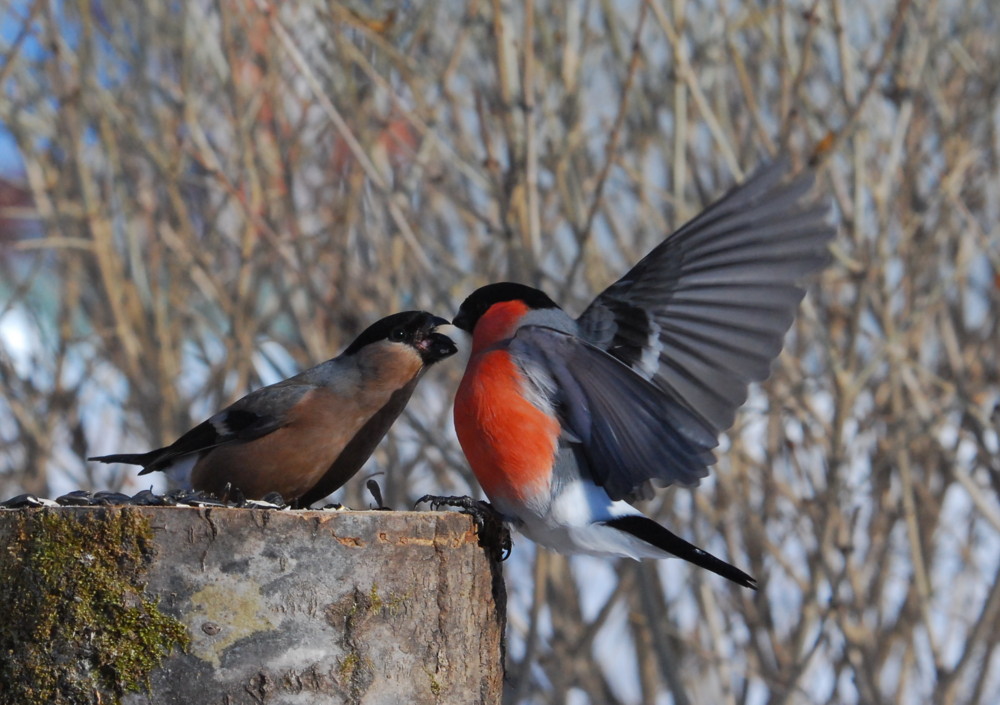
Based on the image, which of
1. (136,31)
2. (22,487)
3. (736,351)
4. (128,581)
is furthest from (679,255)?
(22,487)

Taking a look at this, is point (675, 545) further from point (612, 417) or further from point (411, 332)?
point (411, 332)

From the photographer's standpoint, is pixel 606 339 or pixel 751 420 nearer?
pixel 606 339

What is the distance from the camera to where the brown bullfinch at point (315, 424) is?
2941 mm

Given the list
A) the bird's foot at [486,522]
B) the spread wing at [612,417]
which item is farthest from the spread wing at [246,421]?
the spread wing at [612,417]

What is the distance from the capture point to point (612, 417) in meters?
2.61

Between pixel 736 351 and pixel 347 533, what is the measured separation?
103 cm

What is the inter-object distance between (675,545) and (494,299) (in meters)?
0.73

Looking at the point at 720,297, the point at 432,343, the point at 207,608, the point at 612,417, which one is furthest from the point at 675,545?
the point at 207,608

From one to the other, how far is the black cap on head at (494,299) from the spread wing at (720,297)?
0.12 m

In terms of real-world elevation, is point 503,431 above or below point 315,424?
below

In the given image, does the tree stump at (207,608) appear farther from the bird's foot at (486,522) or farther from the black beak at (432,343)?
the black beak at (432,343)

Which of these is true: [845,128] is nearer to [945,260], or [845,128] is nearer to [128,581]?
[945,260]

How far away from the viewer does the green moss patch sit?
1.98 m

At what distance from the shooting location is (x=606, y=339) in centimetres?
285
